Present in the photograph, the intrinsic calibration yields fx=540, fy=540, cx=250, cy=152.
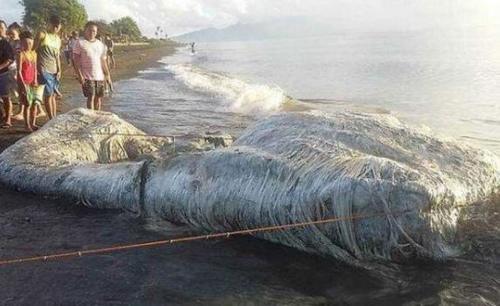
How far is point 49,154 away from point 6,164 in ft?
1.68

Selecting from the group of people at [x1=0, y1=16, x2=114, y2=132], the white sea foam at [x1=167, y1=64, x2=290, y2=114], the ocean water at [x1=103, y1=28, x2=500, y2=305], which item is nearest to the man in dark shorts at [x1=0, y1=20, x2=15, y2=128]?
the group of people at [x1=0, y1=16, x2=114, y2=132]

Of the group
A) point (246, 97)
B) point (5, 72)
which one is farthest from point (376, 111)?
point (5, 72)

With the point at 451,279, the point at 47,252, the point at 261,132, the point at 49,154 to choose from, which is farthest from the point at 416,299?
the point at 49,154

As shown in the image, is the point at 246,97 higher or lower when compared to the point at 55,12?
lower

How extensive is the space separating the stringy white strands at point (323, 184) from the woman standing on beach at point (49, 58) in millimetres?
4145

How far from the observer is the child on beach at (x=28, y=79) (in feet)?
30.2

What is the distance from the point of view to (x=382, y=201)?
4027mm

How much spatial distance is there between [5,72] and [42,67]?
0.64 meters

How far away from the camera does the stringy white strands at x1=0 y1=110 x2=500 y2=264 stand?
4.08m

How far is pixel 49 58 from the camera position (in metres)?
9.84

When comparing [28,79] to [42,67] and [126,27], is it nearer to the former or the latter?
[42,67]

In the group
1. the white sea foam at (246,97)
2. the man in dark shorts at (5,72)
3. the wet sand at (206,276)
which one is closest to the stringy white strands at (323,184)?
the wet sand at (206,276)

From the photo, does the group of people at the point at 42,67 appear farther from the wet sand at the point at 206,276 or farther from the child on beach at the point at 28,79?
the wet sand at the point at 206,276

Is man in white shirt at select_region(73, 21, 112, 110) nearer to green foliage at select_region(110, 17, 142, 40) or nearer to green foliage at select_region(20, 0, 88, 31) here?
green foliage at select_region(20, 0, 88, 31)
